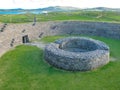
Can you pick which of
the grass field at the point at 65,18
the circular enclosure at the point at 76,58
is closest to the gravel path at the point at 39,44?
the circular enclosure at the point at 76,58

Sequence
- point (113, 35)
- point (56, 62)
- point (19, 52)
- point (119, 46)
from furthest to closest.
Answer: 1. point (113, 35)
2. point (119, 46)
3. point (19, 52)
4. point (56, 62)

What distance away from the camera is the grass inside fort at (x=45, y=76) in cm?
2138

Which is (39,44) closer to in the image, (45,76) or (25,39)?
(25,39)

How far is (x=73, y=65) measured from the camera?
24.4 m

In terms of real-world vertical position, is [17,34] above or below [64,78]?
above

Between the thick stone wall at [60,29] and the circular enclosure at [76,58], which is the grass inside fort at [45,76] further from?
the thick stone wall at [60,29]

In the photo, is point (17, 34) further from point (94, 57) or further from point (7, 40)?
point (94, 57)

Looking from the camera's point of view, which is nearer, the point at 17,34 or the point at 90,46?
the point at 90,46

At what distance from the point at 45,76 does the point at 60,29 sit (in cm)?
1985

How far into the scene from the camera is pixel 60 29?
4203 cm

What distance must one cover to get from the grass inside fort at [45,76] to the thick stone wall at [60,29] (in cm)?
803

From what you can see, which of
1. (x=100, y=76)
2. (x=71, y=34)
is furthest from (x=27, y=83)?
(x=71, y=34)

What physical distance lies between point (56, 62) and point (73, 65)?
7.04 feet

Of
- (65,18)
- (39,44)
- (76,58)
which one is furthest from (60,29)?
(76,58)
